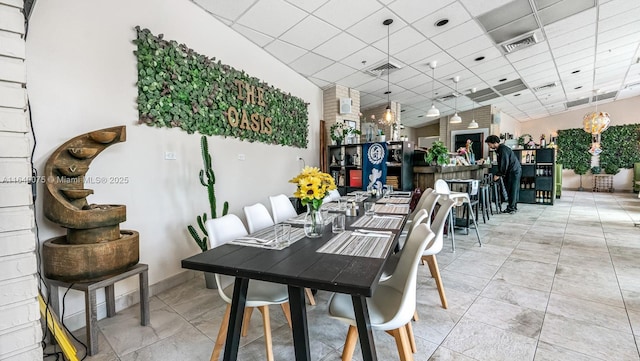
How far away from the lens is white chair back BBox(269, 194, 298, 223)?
2.83 m

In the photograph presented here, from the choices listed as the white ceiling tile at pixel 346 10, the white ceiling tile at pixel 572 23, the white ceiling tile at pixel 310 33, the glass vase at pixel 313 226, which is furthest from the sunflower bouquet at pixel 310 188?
the white ceiling tile at pixel 572 23

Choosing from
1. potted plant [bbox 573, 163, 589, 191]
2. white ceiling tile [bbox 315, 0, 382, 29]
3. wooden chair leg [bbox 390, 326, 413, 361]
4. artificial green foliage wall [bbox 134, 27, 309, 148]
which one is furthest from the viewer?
potted plant [bbox 573, 163, 589, 191]

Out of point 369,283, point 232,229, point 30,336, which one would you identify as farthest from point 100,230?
point 369,283

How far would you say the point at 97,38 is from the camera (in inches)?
89.7

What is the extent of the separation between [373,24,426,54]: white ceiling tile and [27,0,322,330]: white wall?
2.05 m

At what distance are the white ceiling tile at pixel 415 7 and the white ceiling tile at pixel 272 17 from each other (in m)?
1.14

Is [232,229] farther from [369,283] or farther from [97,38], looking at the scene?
[97,38]

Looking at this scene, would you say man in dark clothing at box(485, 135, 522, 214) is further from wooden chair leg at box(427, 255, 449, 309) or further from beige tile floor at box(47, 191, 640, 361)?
wooden chair leg at box(427, 255, 449, 309)

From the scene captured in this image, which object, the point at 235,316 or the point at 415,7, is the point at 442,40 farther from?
the point at 235,316

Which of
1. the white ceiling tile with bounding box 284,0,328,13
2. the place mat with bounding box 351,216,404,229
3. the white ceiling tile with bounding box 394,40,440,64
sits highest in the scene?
the white ceiling tile with bounding box 394,40,440,64

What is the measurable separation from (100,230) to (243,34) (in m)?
2.93

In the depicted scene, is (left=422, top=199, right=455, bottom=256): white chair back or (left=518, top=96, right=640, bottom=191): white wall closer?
(left=422, top=199, right=455, bottom=256): white chair back

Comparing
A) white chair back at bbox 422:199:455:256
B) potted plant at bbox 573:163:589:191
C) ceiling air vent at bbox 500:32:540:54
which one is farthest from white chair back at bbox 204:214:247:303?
potted plant at bbox 573:163:589:191

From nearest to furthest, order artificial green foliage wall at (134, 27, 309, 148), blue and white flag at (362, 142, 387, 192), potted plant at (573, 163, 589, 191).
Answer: artificial green foliage wall at (134, 27, 309, 148) → blue and white flag at (362, 142, 387, 192) → potted plant at (573, 163, 589, 191)
